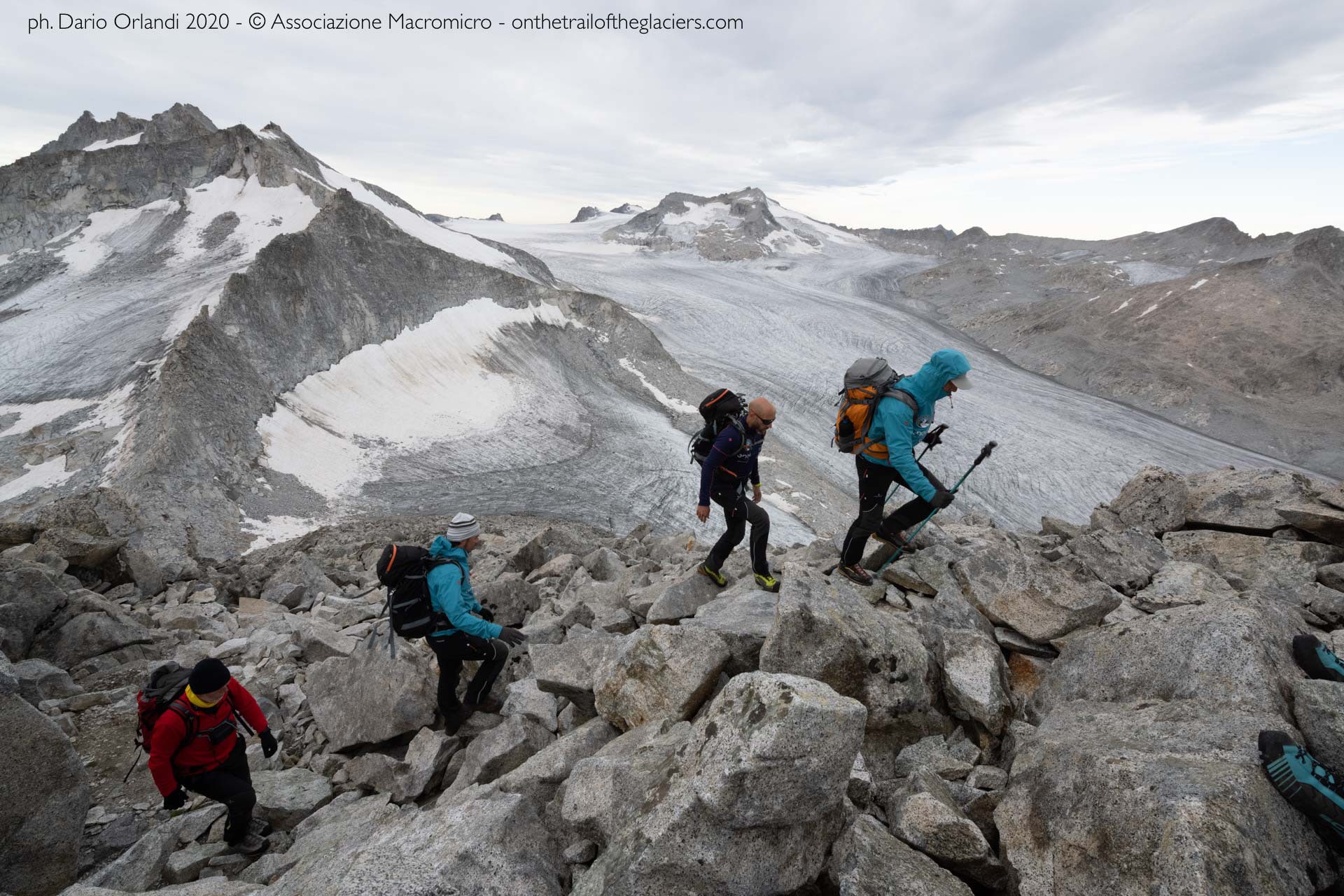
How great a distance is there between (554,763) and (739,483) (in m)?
3.18

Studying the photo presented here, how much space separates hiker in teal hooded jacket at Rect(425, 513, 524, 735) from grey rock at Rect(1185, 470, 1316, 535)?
8.11 meters

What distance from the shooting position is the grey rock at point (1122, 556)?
6.40 metres

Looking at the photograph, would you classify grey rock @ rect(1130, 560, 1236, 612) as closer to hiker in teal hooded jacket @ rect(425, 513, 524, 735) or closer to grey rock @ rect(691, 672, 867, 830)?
grey rock @ rect(691, 672, 867, 830)

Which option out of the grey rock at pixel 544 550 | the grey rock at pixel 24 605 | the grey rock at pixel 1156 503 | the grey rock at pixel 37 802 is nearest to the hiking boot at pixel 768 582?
the grey rock at pixel 1156 503

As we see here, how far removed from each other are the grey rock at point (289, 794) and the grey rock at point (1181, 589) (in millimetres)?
7087

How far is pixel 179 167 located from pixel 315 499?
71.8 feet

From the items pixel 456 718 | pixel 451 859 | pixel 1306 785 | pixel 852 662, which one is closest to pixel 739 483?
pixel 852 662

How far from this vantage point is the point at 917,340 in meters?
50.0

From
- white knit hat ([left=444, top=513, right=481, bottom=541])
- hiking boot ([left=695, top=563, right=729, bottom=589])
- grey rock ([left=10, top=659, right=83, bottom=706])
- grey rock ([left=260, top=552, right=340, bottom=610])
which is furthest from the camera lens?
grey rock ([left=260, top=552, right=340, bottom=610])

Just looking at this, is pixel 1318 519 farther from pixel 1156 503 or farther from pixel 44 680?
pixel 44 680

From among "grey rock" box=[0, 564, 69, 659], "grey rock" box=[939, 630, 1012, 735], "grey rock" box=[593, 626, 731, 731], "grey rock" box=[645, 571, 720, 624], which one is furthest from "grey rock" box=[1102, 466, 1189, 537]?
"grey rock" box=[0, 564, 69, 659]

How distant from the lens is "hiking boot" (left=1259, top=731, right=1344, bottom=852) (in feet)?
9.31

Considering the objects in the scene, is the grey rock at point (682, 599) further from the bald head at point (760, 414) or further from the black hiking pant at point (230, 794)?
the black hiking pant at point (230, 794)

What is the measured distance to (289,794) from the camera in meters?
5.48
